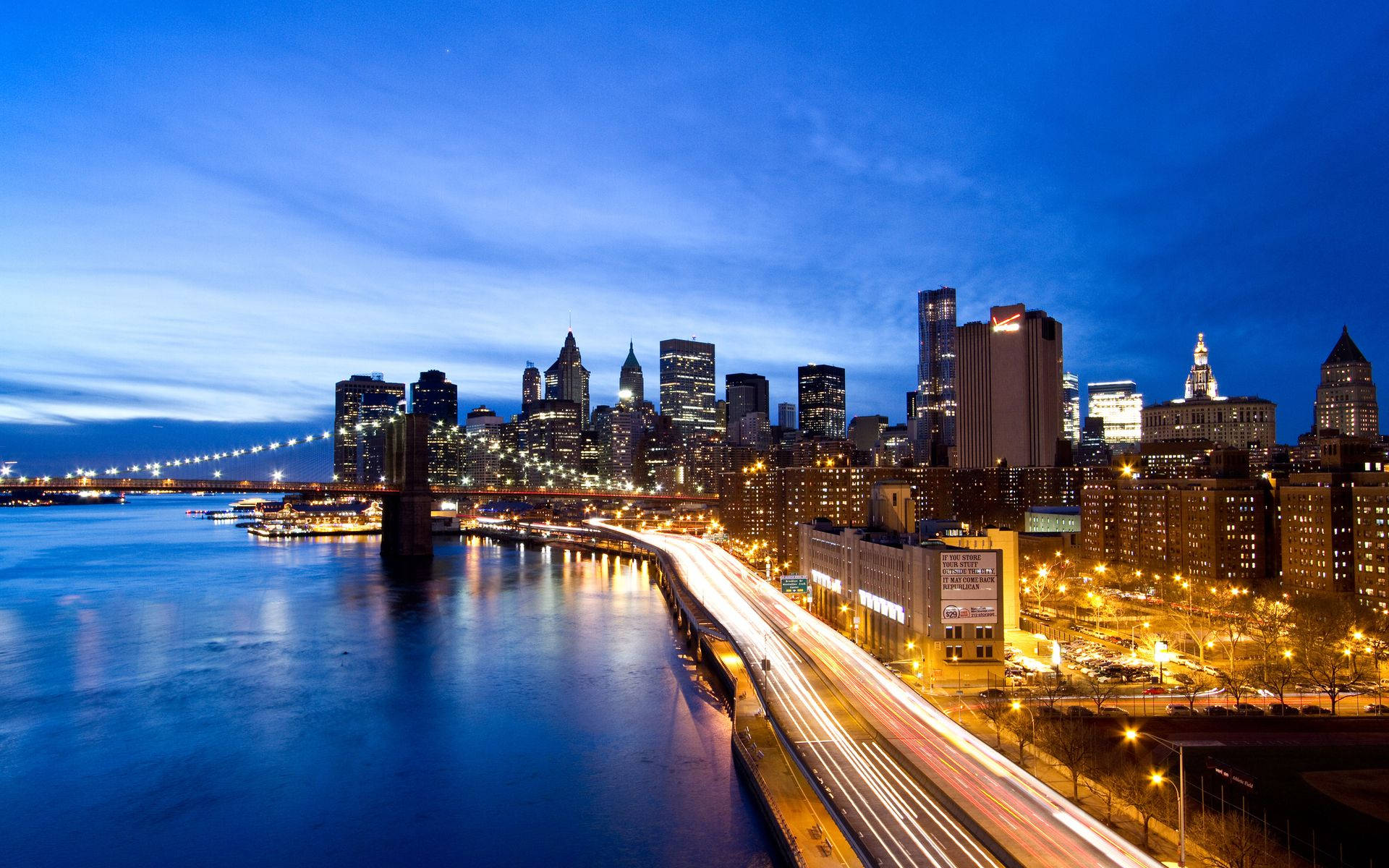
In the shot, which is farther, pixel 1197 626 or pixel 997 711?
pixel 1197 626

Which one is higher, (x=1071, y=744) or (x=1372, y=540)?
(x=1372, y=540)

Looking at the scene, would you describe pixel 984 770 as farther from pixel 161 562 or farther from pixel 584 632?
pixel 161 562

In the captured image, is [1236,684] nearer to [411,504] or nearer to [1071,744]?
[1071,744]

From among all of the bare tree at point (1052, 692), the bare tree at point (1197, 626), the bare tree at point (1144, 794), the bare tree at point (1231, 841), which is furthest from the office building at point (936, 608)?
the bare tree at point (1231, 841)

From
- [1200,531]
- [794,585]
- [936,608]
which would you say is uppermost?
[1200,531]

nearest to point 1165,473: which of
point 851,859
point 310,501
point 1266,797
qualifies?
point 1266,797

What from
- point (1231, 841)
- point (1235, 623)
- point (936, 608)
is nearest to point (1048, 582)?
point (1235, 623)

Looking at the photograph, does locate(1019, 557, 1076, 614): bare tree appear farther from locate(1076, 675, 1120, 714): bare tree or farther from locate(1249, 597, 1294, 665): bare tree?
locate(1076, 675, 1120, 714): bare tree

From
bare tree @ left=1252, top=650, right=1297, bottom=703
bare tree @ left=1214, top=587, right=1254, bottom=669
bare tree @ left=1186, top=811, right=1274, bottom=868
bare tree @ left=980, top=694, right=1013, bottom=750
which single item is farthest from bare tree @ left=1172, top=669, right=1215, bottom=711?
bare tree @ left=1186, top=811, right=1274, bottom=868
